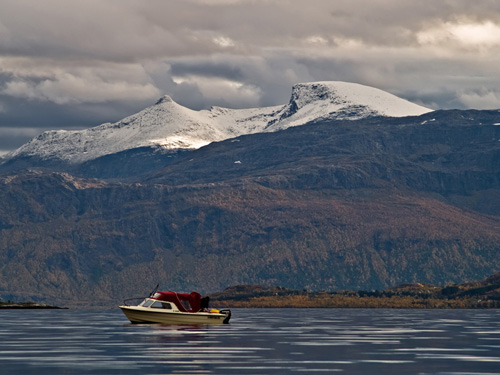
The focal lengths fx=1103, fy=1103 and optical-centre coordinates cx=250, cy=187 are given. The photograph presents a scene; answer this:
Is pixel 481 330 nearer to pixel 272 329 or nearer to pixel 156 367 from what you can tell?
pixel 272 329

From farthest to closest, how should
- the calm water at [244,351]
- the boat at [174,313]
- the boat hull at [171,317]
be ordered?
1. the boat at [174,313]
2. the boat hull at [171,317]
3. the calm water at [244,351]

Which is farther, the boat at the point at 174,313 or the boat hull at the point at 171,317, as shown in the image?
the boat at the point at 174,313

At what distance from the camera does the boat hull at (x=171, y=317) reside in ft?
630

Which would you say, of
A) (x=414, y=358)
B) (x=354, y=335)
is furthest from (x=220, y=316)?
(x=414, y=358)

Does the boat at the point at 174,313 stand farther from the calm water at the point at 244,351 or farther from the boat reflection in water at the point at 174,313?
the calm water at the point at 244,351

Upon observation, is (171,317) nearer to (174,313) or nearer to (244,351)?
(174,313)

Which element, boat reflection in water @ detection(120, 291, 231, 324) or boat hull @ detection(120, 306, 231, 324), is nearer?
boat hull @ detection(120, 306, 231, 324)

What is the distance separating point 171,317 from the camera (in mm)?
192625

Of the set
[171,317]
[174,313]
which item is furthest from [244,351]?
[171,317]

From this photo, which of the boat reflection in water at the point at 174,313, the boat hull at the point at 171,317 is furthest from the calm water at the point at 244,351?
the boat reflection in water at the point at 174,313

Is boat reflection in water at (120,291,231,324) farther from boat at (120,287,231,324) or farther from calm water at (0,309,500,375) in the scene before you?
calm water at (0,309,500,375)

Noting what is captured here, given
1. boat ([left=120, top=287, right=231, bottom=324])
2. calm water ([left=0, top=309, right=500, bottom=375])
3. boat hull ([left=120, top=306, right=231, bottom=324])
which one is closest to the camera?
calm water ([left=0, top=309, right=500, bottom=375])

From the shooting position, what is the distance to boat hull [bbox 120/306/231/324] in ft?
630

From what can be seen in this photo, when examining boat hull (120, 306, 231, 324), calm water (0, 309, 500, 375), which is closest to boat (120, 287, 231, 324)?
boat hull (120, 306, 231, 324)
